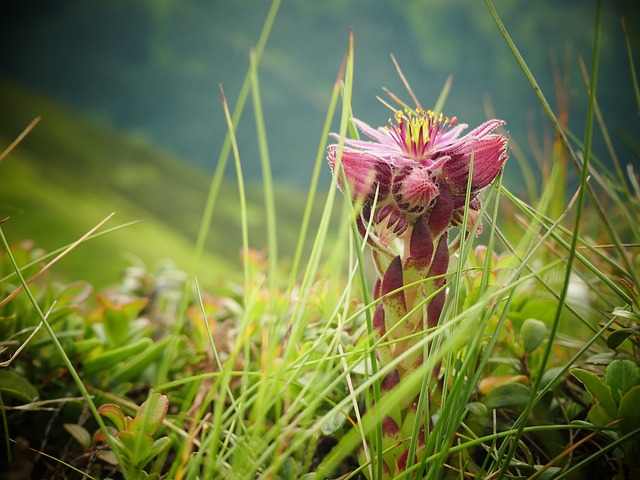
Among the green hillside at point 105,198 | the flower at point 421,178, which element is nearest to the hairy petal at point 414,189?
the flower at point 421,178

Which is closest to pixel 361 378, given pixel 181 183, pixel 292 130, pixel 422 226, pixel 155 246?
pixel 422 226

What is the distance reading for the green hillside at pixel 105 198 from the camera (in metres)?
1.44

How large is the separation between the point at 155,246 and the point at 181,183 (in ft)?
2.38

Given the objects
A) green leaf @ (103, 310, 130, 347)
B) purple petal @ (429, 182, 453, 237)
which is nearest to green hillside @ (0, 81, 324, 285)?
green leaf @ (103, 310, 130, 347)

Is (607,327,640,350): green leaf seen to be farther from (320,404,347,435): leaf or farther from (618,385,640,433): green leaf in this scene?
(320,404,347,435): leaf

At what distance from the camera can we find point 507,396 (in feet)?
1.47

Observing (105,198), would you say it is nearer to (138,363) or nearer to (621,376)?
(138,363)

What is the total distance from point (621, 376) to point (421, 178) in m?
0.25

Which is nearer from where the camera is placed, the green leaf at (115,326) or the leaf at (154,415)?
the leaf at (154,415)

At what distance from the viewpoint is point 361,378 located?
0.48m

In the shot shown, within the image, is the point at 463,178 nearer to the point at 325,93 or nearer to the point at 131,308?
the point at 131,308

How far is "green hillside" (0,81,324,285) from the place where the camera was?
1.44 m

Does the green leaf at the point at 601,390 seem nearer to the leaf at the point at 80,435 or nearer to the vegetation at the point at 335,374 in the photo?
the vegetation at the point at 335,374

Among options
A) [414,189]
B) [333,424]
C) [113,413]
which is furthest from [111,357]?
[414,189]
